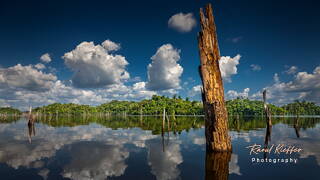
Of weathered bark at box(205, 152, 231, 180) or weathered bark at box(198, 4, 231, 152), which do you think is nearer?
weathered bark at box(205, 152, 231, 180)

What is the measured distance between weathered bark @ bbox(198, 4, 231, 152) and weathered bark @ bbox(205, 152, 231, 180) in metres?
1.02

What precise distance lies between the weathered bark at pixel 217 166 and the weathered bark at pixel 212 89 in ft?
3.33

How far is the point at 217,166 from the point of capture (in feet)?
46.6

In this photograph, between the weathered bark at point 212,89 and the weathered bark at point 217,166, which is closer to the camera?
the weathered bark at point 217,166

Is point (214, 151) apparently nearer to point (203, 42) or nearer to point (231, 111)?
point (203, 42)

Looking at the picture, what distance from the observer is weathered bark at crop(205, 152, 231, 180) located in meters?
12.2

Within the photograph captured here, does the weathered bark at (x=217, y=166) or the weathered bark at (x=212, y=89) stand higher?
the weathered bark at (x=212, y=89)

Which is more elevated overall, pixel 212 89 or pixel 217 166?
→ pixel 212 89

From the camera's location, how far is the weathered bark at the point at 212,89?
58.8ft

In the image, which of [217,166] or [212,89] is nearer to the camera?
[217,166]

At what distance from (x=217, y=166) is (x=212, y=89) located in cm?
660

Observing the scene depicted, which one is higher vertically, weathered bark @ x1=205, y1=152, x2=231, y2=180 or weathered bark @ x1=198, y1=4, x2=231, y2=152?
weathered bark @ x1=198, y1=4, x2=231, y2=152

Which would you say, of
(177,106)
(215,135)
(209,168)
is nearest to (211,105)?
(215,135)

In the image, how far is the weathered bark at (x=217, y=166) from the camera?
40.0 ft
